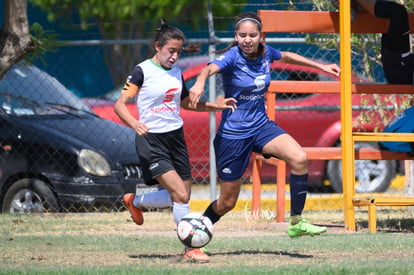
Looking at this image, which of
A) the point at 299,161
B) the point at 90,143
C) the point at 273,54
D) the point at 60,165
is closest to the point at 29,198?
the point at 60,165

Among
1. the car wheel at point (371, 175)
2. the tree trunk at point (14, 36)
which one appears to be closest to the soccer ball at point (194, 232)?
the tree trunk at point (14, 36)

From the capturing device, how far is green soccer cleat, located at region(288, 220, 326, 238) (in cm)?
806

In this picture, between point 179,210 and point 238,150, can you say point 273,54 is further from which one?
point 179,210

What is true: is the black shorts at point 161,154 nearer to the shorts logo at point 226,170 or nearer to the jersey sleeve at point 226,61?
the shorts logo at point 226,170

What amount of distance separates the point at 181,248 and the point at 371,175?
22.1 ft

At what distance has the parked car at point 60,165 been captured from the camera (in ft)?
39.0

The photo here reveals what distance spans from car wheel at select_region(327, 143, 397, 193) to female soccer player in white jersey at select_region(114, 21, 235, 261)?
658 cm

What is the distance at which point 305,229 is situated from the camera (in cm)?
810

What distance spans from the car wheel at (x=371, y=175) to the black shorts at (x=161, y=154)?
6.58m

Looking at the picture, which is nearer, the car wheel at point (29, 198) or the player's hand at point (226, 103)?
the player's hand at point (226, 103)

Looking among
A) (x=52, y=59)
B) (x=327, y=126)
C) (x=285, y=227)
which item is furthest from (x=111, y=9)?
(x=285, y=227)

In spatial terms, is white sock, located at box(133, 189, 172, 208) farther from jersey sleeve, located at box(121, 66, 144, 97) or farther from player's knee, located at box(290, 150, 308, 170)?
player's knee, located at box(290, 150, 308, 170)

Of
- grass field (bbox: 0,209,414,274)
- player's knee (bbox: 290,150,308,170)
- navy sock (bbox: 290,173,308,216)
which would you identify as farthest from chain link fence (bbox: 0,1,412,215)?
player's knee (bbox: 290,150,308,170)

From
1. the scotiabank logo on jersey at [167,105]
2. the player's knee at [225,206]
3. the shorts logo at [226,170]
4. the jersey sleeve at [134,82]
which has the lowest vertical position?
the player's knee at [225,206]
